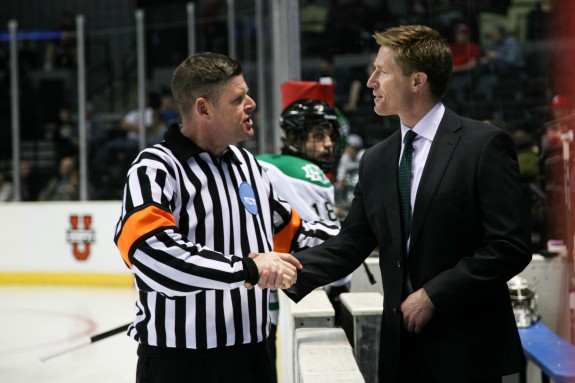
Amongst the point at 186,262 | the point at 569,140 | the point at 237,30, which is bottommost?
the point at 186,262

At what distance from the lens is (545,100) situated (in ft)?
15.7

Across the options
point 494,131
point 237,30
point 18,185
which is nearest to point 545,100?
point 494,131

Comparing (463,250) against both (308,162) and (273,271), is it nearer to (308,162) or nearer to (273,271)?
(273,271)

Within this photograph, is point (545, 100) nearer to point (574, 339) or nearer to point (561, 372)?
point (574, 339)

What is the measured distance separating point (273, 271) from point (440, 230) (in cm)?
42

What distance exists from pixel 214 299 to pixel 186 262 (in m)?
0.22

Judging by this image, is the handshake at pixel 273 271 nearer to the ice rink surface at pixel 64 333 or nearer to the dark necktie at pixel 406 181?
the dark necktie at pixel 406 181

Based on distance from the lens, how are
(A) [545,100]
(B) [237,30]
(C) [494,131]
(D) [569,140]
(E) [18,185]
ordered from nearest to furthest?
1. (C) [494,131]
2. (D) [569,140]
3. (A) [545,100]
4. (B) [237,30]
5. (E) [18,185]

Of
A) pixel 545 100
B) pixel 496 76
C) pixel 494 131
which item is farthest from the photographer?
pixel 496 76

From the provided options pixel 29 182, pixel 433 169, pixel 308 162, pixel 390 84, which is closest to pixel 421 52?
pixel 390 84

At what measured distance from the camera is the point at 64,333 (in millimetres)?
5844

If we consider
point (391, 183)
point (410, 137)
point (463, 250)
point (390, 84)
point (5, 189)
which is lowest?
point (5, 189)

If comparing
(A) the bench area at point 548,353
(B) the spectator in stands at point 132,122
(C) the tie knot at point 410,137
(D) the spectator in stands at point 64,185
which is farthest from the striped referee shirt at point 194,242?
(B) the spectator in stands at point 132,122

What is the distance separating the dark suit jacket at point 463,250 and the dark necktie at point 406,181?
0.02 m
